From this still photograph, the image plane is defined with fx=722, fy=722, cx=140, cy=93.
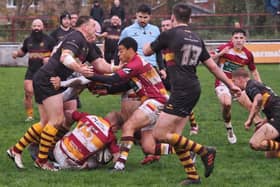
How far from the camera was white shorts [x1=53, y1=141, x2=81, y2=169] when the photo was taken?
934 centimetres

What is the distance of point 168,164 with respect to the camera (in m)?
9.72

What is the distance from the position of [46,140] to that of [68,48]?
1.20 meters

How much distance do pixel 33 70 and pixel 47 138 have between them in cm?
563

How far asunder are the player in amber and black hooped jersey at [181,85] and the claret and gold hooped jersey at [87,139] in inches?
41.9

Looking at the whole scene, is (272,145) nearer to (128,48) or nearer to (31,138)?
(128,48)

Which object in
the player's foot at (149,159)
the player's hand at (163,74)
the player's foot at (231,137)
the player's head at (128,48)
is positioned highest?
the player's head at (128,48)

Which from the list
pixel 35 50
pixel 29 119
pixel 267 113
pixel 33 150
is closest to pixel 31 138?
pixel 33 150

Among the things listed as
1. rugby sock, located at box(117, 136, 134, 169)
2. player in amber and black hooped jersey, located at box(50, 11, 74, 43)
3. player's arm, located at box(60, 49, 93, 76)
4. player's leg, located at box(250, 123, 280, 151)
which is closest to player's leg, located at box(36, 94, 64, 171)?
player's arm, located at box(60, 49, 93, 76)

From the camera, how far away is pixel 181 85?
829 cm

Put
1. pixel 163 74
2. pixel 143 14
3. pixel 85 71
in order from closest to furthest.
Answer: pixel 85 71, pixel 163 74, pixel 143 14

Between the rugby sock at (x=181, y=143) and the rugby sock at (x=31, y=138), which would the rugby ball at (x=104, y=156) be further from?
the rugby sock at (x=181, y=143)

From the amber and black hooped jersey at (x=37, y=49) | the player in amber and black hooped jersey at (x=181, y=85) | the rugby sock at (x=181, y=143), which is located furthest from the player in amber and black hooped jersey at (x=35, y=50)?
the rugby sock at (x=181, y=143)

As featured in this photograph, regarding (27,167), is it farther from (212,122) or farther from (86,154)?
(212,122)

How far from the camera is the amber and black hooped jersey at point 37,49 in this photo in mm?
14491
